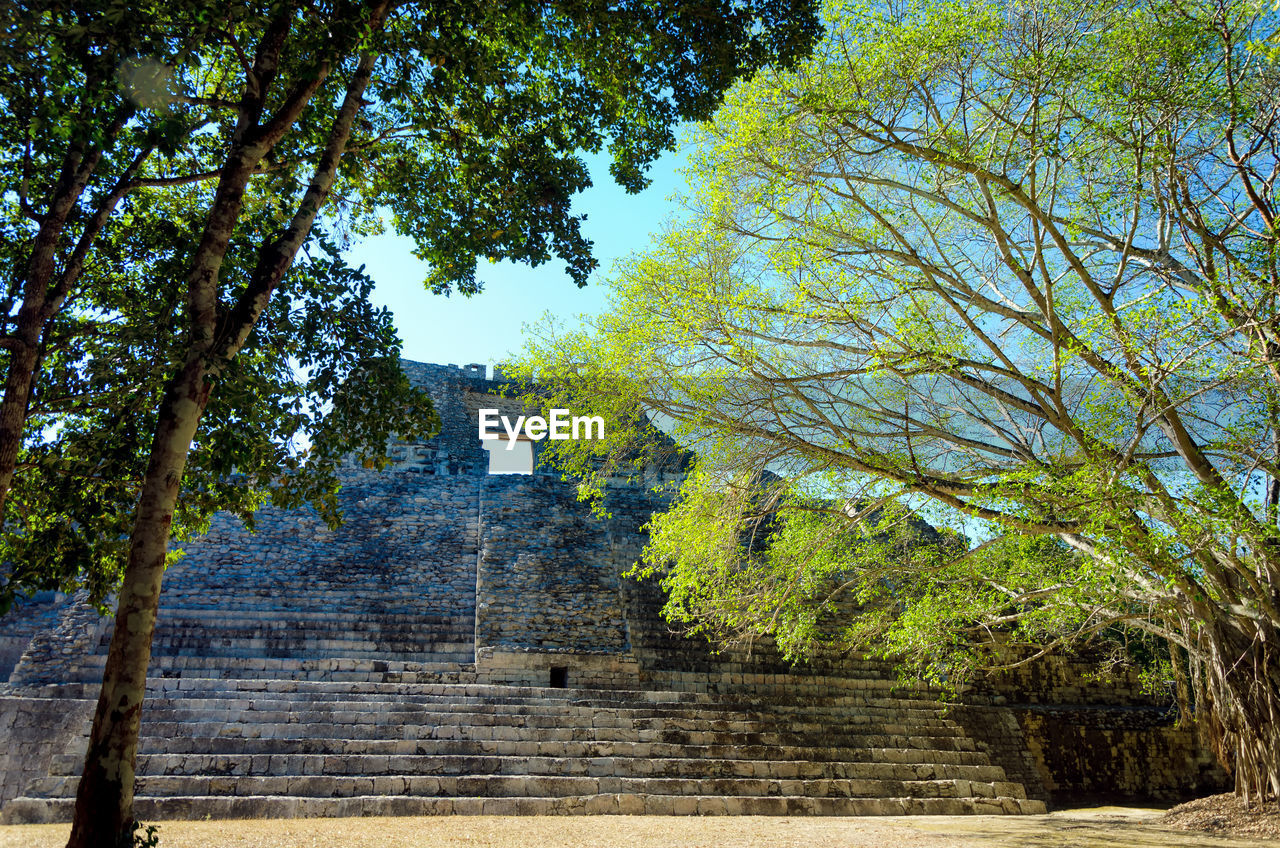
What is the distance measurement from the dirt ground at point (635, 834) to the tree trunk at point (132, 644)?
154 cm

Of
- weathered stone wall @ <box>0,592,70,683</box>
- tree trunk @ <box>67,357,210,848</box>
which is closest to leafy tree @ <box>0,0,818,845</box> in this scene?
tree trunk @ <box>67,357,210,848</box>

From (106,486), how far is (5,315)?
135cm

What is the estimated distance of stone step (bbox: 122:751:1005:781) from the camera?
20.8ft

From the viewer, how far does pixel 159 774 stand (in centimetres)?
619

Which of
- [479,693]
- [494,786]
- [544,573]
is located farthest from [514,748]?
[544,573]

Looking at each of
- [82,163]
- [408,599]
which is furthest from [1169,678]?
[82,163]

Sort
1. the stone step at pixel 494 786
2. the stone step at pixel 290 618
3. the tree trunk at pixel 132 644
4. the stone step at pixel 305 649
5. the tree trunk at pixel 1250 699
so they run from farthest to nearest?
the stone step at pixel 290 618 → the stone step at pixel 305 649 → the tree trunk at pixel 1250 699 → the stone step at pixel 494 786 → the tree trunk at pixel 132 644

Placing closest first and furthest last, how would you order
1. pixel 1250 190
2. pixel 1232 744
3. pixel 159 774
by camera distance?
1. pixel 159 774
2. pixel 1250 190
3. pixel 1232 744

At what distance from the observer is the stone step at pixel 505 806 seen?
5.57 meters

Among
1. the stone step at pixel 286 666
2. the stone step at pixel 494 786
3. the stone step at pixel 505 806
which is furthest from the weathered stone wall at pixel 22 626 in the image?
the stone step at pixel 505 806

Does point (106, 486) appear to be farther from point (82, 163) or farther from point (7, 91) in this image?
point (7, 91)

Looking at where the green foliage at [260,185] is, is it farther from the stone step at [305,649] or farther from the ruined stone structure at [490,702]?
the stone step at [305,649]

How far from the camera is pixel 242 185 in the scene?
14.8 ft

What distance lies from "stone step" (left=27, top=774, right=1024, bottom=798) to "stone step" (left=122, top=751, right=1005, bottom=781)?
139 millimetres
